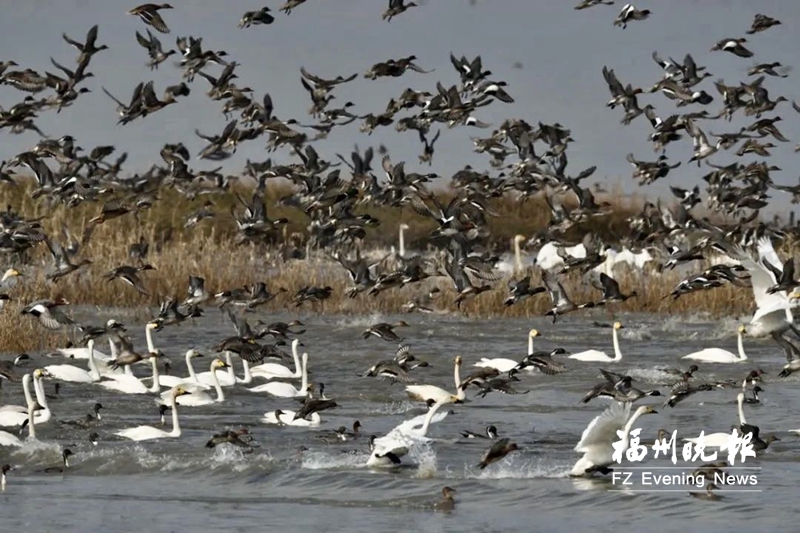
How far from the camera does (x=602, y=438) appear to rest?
16422 millimetres

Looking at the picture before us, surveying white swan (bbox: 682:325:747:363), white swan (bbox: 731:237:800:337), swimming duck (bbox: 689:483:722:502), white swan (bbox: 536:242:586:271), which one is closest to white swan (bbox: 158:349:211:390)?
white swan (bbox: 731:237:800:337)

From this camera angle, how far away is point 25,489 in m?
16.7

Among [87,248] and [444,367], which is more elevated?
[87,248]

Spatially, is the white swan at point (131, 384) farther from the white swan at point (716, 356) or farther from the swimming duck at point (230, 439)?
the white swan at point (716, 356)

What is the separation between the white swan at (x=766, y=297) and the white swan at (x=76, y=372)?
8.07 metres

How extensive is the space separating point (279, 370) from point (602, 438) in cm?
929

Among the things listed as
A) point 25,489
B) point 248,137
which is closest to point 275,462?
point 25,489

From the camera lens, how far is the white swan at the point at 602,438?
16.0 meters

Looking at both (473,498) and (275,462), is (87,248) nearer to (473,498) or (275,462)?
(275,462)

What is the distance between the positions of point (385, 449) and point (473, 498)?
57.9 inches

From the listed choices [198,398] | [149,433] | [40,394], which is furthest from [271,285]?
[149,433]

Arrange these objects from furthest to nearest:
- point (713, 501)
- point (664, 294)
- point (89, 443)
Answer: point (664, 294) < point (89, 443) < point (713, 501)

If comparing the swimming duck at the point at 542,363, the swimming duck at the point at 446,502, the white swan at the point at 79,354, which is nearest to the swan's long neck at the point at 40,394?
the white swan at the point at 79,354

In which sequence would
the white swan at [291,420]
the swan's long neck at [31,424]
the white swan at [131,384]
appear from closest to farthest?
the swan's long neck at [31,424] → the white swan at [291,420] → the white swan at [131,384]
